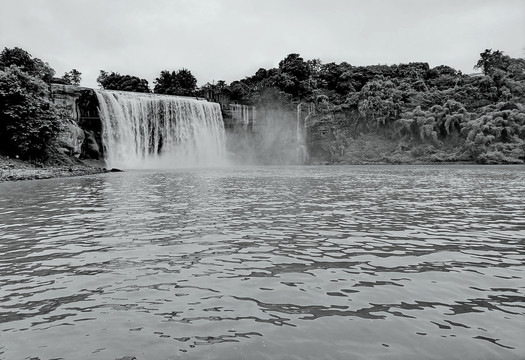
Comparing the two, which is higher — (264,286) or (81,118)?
(81,118)

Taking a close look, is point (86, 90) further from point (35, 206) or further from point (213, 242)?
point (213, 242)

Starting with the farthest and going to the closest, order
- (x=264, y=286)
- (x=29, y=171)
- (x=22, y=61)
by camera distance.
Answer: (x=22, y=61) → (x=29, y=171) → (x=264, y=286)

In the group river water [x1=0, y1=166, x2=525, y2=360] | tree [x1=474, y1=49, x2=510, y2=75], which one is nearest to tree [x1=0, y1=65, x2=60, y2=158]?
river water [x1=0, y1=166, x2=525, y2=360]

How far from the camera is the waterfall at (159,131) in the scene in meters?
41.9

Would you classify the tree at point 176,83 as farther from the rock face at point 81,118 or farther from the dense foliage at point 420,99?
the rock face at point 81,118

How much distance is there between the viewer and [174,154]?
47.2 metres

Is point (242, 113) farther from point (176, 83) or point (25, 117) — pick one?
point (25, 117)

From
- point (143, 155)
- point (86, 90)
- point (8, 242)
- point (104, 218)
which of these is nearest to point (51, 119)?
point (86, 90)

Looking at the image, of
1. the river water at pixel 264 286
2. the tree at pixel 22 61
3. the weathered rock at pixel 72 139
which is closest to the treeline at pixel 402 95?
the tree at pixel 22 61

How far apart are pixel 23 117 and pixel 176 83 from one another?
3812cm

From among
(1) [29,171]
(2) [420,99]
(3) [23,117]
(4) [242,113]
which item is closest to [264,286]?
(1) [29,171]

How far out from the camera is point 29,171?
2848cm

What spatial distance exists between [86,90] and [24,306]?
133ft

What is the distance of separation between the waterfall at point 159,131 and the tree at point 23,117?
734cm
